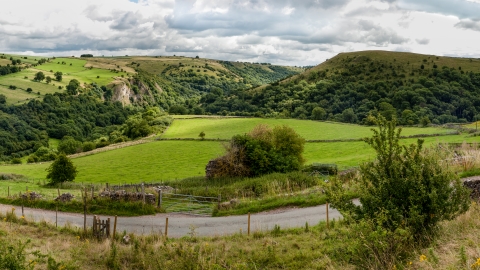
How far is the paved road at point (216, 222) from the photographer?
58.4 feet

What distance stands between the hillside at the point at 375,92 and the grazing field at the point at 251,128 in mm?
13001

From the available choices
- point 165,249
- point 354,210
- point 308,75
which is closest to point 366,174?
point 354,210

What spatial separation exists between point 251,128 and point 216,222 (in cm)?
5943

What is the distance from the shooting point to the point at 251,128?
79.1 m

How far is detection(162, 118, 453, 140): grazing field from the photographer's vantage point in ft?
223

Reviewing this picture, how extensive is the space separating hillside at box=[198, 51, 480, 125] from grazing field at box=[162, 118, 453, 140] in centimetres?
1300

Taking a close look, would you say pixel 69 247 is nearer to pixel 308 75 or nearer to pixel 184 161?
pixel 184 161

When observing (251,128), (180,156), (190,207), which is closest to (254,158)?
(190,207)

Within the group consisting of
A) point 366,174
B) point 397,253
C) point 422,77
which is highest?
point 422,77

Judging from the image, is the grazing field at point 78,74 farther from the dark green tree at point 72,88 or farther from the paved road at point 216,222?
the paved road at point 216,222

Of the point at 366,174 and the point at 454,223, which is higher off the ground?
the point at 366,174

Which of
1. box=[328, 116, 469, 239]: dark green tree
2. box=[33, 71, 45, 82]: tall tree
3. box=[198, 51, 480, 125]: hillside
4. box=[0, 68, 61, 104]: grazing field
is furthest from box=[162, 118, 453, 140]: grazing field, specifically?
box=[33, 71, 45, 82]: tall tree

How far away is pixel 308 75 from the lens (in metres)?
168

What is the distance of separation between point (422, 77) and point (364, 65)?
30876 millimetres
